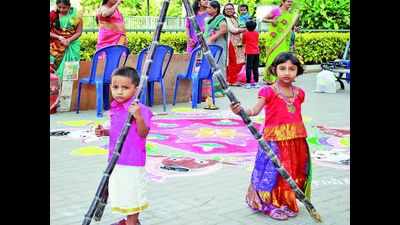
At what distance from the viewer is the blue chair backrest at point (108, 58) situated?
→ 8.16m

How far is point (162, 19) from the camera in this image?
11.3ft

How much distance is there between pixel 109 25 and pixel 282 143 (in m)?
4.99

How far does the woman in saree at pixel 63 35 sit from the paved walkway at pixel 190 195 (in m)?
2.18

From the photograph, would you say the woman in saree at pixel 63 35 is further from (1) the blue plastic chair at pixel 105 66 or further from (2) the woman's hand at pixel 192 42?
(2) the woman's hand at pixel 192 42

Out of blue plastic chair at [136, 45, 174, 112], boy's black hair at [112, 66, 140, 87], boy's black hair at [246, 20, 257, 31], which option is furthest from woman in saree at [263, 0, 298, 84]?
boy's black hair at [112, 66, 140, 87]

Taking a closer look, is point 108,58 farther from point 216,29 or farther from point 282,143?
point 282,143

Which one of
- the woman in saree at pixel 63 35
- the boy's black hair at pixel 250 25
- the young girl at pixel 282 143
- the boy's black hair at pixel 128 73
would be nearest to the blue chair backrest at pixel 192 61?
the woman in saree at pixel 63 35

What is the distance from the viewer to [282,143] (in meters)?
4.20

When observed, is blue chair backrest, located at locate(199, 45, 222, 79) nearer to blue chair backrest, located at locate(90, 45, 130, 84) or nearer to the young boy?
blue chair backrest, located at locate(90, 45, 130, 84)

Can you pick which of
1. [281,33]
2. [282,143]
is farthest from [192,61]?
[282,143]

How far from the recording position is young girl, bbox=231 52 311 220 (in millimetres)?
4168
